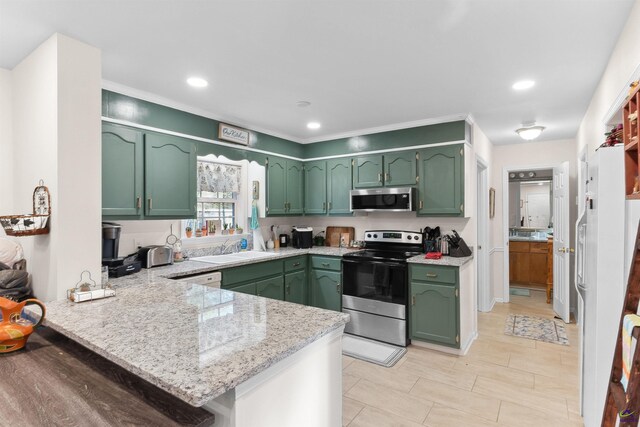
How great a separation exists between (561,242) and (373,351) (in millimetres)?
3014

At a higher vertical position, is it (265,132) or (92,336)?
(265,132)

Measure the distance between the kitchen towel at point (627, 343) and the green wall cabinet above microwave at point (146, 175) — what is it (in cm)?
306

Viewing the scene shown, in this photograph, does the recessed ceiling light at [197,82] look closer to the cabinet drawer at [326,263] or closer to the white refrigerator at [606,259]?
the cabinet drawer at [326,263]

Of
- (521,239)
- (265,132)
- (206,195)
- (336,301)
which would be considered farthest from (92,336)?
(521,239)

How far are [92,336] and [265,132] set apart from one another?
10.3 ft

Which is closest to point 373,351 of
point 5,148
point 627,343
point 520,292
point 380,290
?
point 380,290

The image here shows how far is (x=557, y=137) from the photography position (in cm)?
468

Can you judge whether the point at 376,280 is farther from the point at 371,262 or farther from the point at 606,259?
the point at 606,259

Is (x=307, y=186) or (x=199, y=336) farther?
(x=307, y=186)

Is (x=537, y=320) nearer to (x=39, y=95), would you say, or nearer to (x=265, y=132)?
(x=265, y=132)

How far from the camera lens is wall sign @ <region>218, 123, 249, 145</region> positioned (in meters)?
3.53

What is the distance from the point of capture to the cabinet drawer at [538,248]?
6180mm

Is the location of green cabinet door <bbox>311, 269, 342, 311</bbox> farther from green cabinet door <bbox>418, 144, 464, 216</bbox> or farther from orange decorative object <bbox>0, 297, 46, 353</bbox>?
orange decorative object <bbox>0, 297, 46, 353</bbox>

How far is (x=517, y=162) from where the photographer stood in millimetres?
5027
